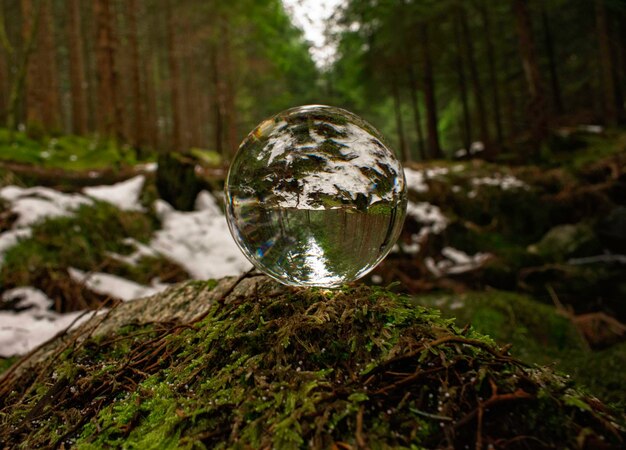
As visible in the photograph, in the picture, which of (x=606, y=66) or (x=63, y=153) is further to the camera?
(x=606, y=66)

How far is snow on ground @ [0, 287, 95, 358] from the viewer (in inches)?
106

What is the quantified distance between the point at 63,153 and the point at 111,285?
9334mm

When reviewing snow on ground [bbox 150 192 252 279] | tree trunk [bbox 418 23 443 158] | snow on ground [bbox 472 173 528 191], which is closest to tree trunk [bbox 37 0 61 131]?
snow on ground [bbox 150 192 252 279]

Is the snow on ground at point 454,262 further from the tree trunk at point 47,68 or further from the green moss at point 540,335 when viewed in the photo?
the tree trunk at point 47,68

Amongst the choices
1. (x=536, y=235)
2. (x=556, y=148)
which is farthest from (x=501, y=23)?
(x=536, y=235)

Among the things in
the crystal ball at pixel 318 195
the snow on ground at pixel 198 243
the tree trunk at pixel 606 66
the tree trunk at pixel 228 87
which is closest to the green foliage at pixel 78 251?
the snow on ground at pixel 198 243

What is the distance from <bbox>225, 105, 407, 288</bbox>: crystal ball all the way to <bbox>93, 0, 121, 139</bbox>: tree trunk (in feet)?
39.6

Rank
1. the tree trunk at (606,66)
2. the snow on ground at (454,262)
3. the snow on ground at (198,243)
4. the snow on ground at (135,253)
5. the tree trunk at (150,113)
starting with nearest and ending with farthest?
the snow on ground at (135,253) → the snow on ground at (198,243) → the snow on ground at (454,262) → the tree trunk at (606,66) → the tree trunk at (150,113)

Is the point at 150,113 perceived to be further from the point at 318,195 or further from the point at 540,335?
the point at 318,195

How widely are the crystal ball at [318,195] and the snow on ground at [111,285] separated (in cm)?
276

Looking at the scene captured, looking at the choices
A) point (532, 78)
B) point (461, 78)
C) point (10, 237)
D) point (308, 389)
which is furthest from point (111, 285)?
point (461, 78)

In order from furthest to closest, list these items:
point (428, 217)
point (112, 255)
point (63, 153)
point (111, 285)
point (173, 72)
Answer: point (173, 72)
point (63, 153)
point (428, 217)
point (112, 255)
point (111, 285)

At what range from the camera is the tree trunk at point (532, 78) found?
35.0ft

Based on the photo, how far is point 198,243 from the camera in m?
5.63
